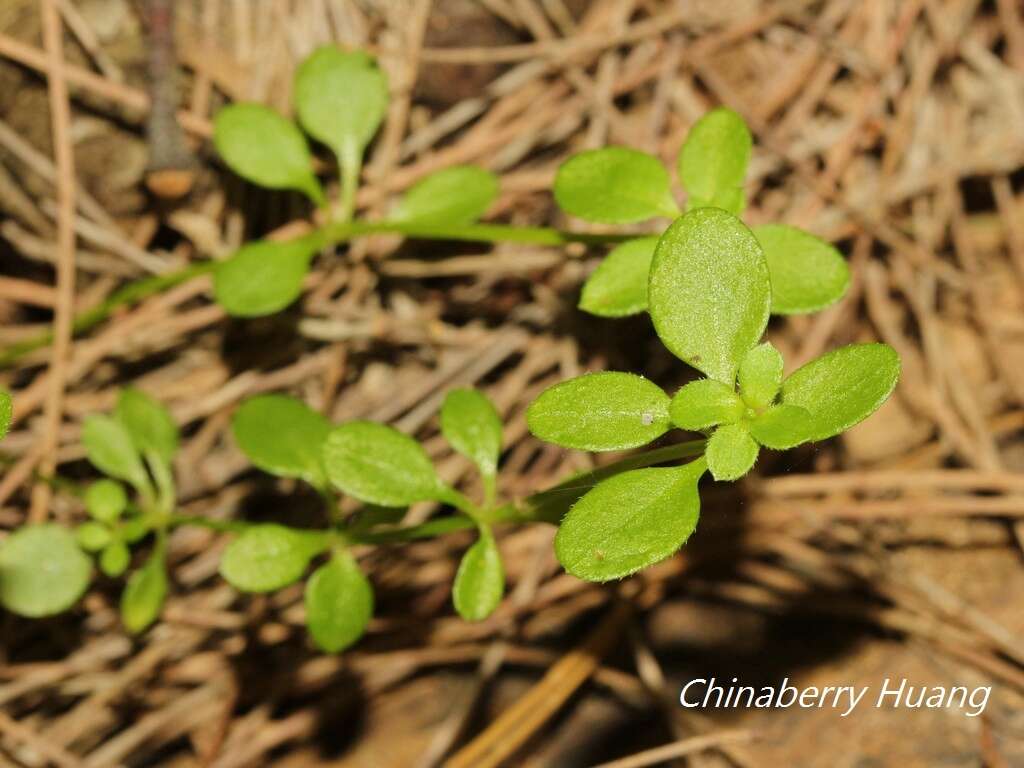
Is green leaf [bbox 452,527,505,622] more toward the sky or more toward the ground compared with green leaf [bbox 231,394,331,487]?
more toward the ground

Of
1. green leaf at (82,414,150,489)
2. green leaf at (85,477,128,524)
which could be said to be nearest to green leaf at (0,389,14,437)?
green leaf at (85,477,128,524)

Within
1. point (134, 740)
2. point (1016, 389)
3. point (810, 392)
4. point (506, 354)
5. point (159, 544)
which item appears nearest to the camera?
point (810, 392)

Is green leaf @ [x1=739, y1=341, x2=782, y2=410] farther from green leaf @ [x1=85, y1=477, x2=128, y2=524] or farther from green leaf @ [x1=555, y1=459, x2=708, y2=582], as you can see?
green leaf @ [x1=85, y1=477, x2=128, y2=524]

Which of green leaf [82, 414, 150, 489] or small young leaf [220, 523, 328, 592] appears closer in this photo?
small young leaf [220, 523, 328, 592]

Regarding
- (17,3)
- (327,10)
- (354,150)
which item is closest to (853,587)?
(354,150)

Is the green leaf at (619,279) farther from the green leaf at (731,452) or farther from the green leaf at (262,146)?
the green leaf at (262,146)

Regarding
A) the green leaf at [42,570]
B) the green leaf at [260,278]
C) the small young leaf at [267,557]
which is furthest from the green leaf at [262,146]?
the green leaf at [42,570]

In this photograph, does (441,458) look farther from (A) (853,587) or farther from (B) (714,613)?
(A) (853,587)
